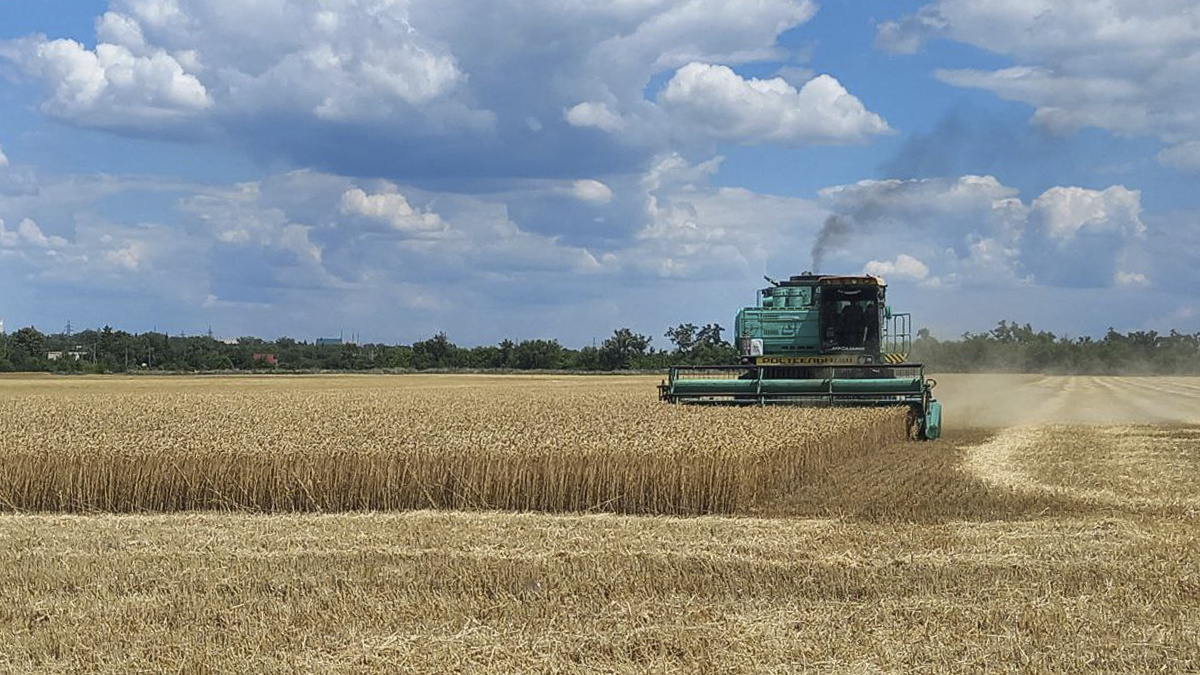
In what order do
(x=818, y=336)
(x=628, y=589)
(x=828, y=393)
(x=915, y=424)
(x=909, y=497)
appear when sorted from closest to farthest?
1. (x=628, y=589)
2. (x=909, y=497)
3. (x=828, y=393)
4. (x=915, y=424)
5. (x=818, y=336)

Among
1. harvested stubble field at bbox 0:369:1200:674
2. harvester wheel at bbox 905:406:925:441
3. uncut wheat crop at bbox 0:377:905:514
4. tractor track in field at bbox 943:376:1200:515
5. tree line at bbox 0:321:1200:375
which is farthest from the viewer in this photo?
tree line at bbox 0:321:1200:375

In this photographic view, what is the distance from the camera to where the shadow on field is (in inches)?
484

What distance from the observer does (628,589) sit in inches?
324

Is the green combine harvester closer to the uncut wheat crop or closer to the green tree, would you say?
the uncut wheat crop

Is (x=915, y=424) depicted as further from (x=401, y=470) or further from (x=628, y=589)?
(x=628, y=589)

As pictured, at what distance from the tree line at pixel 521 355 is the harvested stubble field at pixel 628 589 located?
78733 millimetres

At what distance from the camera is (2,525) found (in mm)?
11891

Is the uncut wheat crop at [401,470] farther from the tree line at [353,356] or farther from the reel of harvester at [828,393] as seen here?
the tree line at [353,356]

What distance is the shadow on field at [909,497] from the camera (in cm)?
1229

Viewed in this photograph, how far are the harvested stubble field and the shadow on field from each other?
6 centimetres

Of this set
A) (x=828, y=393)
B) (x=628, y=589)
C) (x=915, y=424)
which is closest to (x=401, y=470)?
(x=628, y=589)

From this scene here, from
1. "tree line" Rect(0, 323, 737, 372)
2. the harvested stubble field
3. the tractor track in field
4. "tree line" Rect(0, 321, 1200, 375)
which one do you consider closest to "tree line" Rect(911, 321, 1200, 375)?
"tree line" Rect(0, 321, 1200, 375)

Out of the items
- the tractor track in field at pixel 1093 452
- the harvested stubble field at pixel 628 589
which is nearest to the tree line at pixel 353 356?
the tractor track in field at pixel 1093 452

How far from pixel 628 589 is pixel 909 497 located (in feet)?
19.6
